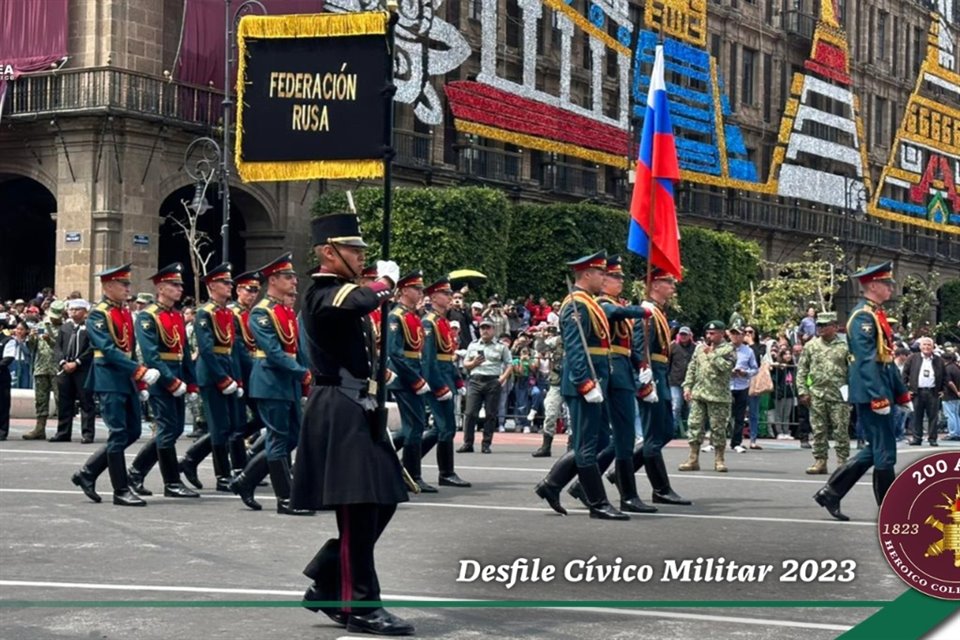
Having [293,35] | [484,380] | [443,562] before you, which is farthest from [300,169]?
[443,562]

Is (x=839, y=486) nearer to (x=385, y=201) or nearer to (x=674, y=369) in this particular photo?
(x=385, y=201)

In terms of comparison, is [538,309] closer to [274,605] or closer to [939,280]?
[274,605]

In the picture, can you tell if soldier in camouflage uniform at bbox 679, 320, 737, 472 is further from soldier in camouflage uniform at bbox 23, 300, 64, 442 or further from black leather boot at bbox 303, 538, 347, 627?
black leather boot at bbox 303, 538, 347, 627

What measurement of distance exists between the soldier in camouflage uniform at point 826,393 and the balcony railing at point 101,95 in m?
16.9

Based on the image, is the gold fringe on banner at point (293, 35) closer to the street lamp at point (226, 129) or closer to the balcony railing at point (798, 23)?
the street lamp at point (226, 129)

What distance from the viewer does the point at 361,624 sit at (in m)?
7.16

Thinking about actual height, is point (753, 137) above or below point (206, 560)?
above

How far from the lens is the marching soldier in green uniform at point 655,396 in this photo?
13141mm

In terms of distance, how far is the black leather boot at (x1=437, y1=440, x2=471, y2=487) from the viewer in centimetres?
1479

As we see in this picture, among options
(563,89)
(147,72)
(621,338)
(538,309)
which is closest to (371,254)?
(538,309)

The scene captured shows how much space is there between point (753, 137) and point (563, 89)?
1638 cm

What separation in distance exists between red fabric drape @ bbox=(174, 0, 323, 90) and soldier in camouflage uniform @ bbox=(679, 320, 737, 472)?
16771 mm

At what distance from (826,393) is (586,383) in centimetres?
685

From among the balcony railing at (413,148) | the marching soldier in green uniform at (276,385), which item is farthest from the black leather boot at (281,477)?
the balcony railing at (413,148)
